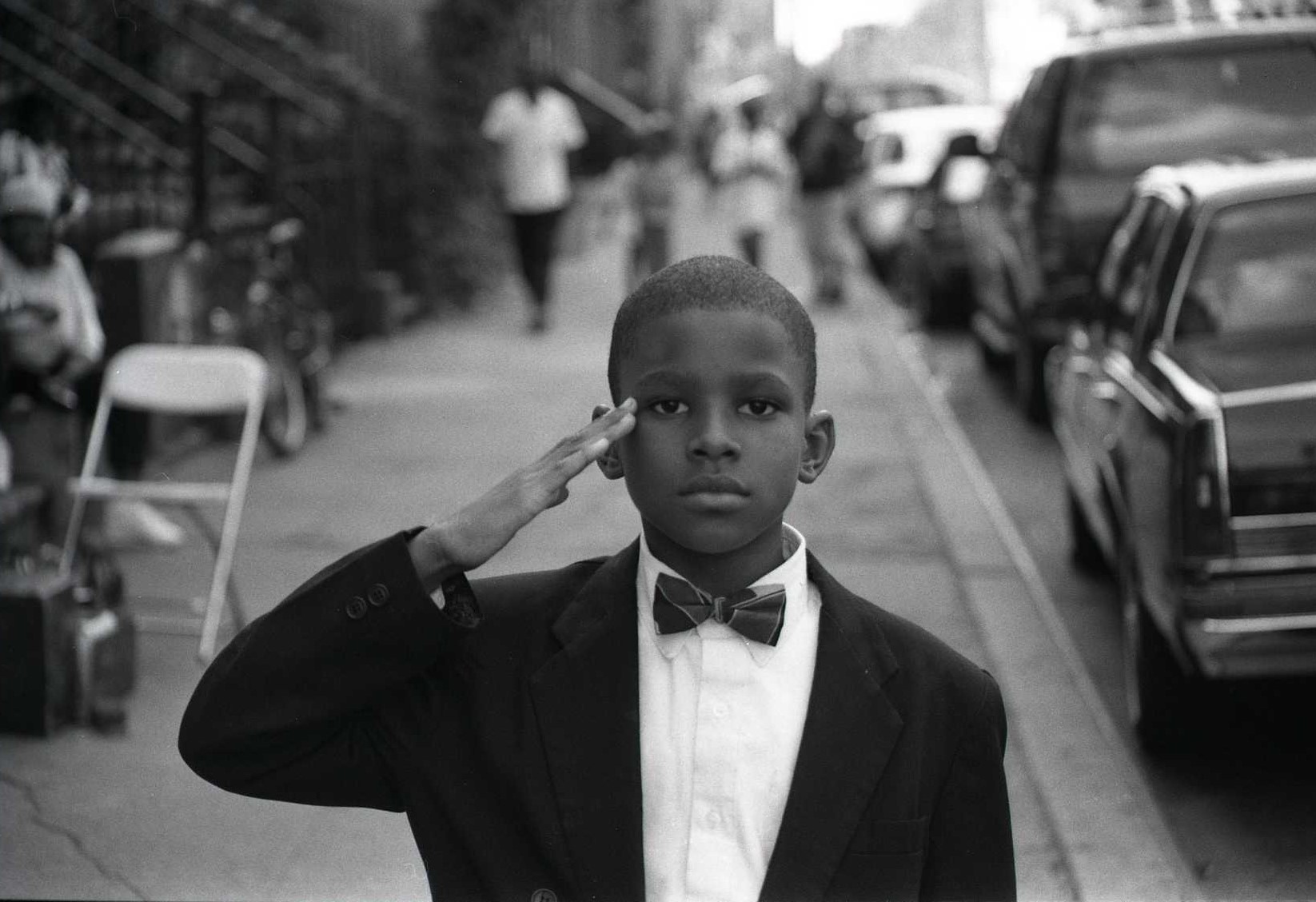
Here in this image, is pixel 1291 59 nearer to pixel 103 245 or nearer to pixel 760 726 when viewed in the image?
pixel 103 245

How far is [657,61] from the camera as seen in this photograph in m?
41.9

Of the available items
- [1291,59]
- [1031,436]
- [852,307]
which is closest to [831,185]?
[852,307]

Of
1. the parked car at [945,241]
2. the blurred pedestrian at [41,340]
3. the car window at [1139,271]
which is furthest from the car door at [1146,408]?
the parked car at [945,241]

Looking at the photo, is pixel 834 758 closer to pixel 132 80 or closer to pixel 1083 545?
pixel 1083 545

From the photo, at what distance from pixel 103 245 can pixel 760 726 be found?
8128mm

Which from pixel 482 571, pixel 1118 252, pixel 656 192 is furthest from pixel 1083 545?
pixel 656 192

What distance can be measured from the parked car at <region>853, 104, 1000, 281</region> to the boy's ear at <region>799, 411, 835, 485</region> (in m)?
16.9

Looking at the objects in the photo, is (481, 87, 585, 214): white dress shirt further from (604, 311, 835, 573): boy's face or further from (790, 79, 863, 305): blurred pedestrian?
(604, 311, 835, 573): boy's face

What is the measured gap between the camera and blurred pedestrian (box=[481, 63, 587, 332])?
14633mm

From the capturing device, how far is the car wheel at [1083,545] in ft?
25.8

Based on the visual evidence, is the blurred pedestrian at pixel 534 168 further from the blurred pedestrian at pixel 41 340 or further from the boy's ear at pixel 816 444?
the boy's ear at pixel 816 444

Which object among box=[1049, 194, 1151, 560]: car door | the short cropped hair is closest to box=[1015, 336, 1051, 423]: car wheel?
box=[1049, 194, 1151, 560]: car door

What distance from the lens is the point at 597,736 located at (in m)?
2.09

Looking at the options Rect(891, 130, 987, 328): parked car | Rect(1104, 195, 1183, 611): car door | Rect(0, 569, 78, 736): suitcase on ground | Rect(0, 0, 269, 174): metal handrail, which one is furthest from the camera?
Rect(891, 130, 987, 328): parked car
